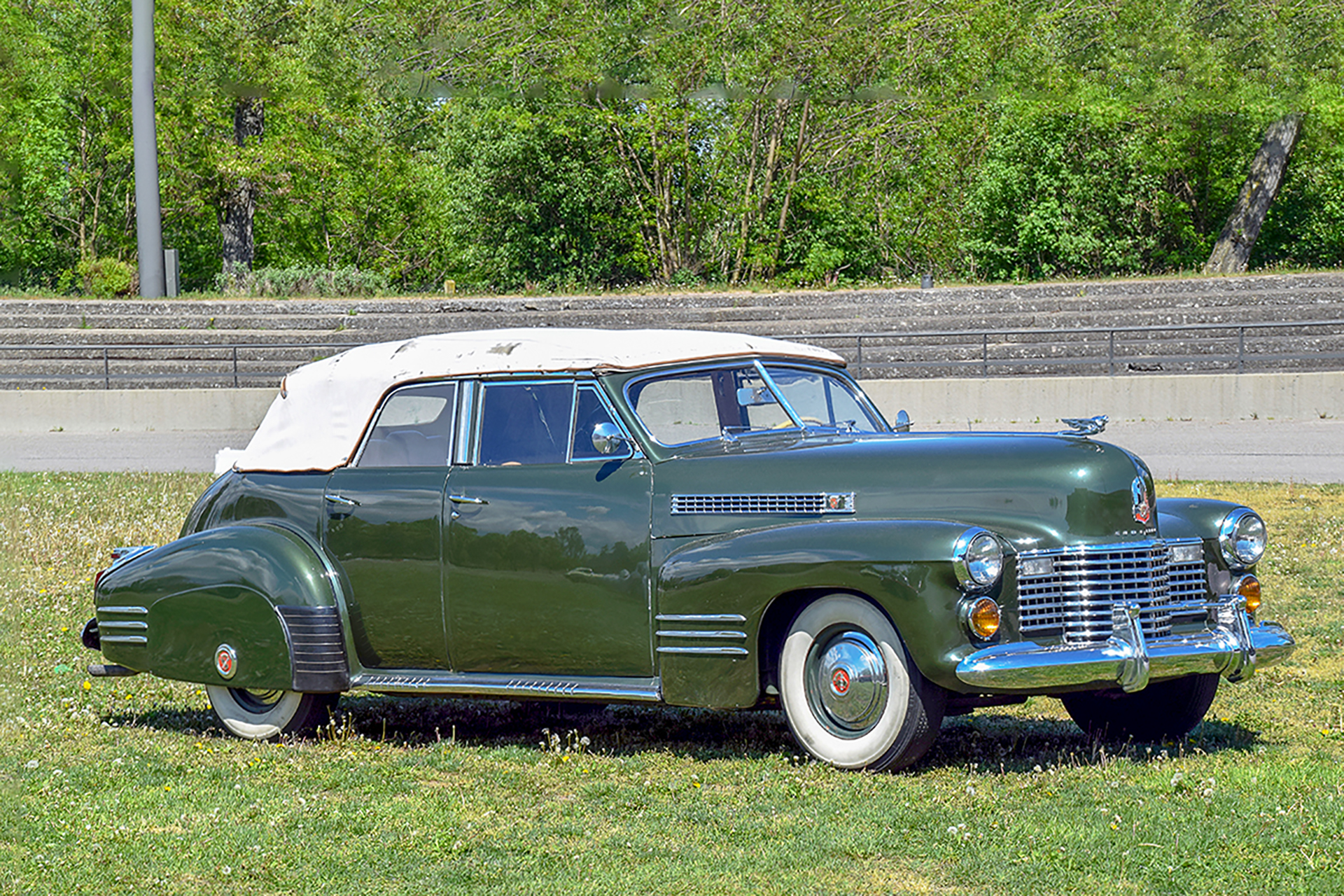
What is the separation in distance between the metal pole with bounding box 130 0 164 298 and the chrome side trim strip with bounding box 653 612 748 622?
2928 cm

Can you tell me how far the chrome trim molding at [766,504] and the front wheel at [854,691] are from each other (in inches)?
16.0

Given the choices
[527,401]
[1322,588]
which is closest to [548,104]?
[1322,588]

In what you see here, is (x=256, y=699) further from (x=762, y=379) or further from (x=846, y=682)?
(x=846, y=682)

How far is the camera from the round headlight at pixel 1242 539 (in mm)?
6875

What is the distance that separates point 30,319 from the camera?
32906 mm

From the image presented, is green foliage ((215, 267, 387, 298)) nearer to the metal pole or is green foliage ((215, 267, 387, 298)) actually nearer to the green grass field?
the metal pole

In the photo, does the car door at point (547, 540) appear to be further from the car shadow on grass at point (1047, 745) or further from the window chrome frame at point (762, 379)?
the car shadow on grass at point (1047, 745)

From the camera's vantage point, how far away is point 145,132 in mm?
33531

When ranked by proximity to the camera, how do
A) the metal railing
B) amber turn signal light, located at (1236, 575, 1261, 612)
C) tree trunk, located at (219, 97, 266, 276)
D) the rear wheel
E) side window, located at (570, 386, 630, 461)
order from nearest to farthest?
1. amber turn signal light, located at (1236, 575, 1261, 612)
2. the rear wheel
3. side window, located at (570, 386, 630, 461)
4. the metal railing
5. tree trunk, located at (219, 97, 266, 276)

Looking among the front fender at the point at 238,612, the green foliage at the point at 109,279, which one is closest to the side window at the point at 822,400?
the front fender at the point at 238,612

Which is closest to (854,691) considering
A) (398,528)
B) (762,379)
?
(762,379)

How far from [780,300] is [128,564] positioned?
24.4 meters

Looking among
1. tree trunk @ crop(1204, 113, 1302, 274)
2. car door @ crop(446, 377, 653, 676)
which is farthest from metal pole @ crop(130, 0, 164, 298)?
car door @ crop(446, 377, 653, 676)

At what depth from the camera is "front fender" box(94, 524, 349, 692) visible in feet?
24.4
